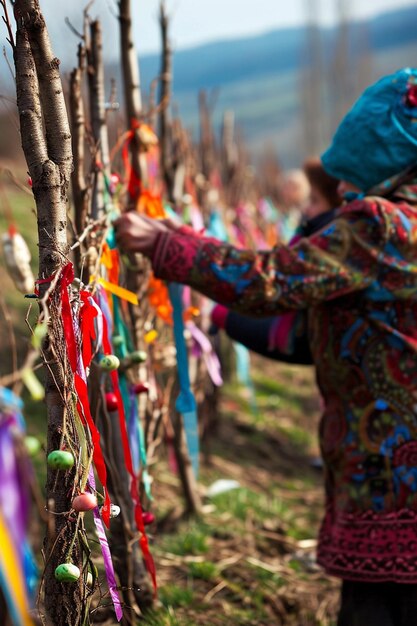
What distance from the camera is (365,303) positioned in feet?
6.05

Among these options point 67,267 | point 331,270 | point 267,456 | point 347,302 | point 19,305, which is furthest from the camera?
point 19,305

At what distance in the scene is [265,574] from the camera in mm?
2811

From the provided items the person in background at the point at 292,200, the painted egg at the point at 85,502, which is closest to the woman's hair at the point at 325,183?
the person in background at the point at 292,200

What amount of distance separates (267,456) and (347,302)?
3.04 metres

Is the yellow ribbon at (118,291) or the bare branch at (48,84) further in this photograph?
the yellow ribbon at (118,291)

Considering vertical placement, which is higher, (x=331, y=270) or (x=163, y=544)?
(x=331, y=270)

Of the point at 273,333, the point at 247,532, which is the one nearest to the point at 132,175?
the point at 273,333

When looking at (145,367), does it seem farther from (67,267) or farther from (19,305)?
(19,305)

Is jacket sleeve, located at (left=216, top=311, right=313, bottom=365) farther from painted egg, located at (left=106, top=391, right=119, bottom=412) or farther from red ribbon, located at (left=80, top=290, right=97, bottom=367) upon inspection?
red ribbon, located at (left=80, top=290, right=97, bottom=367)

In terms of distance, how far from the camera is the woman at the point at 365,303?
1779 mm

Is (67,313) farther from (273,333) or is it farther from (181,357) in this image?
(273,333)

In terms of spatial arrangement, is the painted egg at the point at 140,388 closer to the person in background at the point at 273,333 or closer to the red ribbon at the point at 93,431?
the person in background at the point at 273,333

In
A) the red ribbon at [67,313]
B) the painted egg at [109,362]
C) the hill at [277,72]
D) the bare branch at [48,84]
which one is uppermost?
the bare branch at [48,84]

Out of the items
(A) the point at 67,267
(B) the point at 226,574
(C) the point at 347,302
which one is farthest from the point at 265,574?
(A) the point at 67,267
